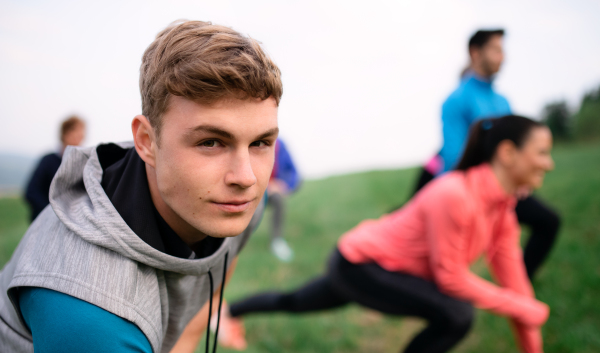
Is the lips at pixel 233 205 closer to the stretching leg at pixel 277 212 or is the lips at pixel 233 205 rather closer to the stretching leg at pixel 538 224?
the stretching leg at pixel 538 224

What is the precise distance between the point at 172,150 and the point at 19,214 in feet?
39.0

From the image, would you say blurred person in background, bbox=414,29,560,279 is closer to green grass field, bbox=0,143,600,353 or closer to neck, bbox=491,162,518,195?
green grass field, bbox=0,143,600,353

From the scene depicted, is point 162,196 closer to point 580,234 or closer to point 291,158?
point 291,158

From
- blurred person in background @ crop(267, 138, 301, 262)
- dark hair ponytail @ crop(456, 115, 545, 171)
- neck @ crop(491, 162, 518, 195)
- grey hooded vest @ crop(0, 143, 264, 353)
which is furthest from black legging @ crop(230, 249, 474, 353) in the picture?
blurred person in background @ crop(267, 138, 301, 262)

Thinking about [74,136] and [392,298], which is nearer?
[392,298]

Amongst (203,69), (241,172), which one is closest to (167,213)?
(241,172)

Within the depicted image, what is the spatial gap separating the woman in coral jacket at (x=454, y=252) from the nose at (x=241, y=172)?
1.67m

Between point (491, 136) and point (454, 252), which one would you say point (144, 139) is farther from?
point (491, 136)

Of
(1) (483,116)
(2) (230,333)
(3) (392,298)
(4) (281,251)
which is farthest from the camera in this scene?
(4) (281,251)

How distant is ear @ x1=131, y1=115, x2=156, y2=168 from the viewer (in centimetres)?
141

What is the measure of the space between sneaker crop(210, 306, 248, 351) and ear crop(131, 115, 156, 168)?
242 cm

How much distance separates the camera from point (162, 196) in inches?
55.4

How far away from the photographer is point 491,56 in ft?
12.8

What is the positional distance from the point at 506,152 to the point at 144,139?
7.91 feet
